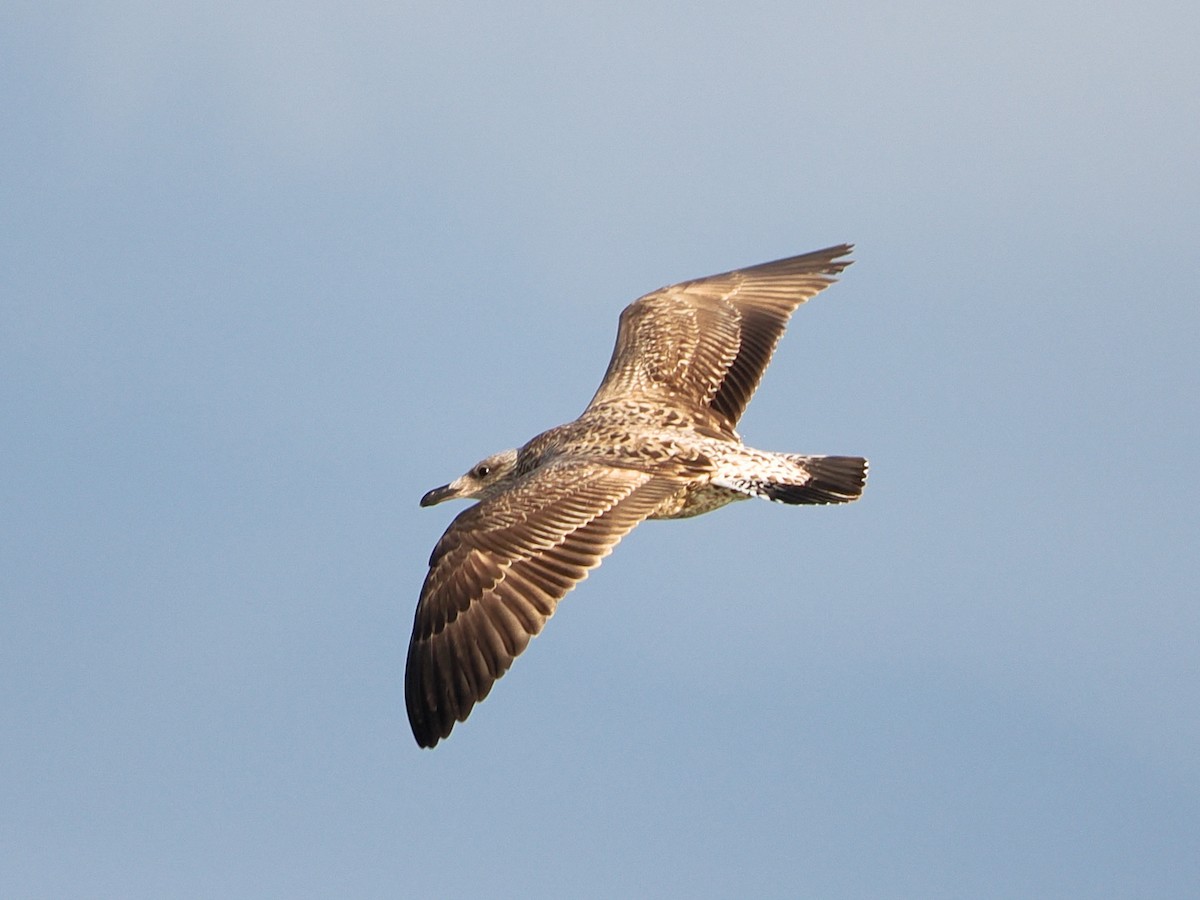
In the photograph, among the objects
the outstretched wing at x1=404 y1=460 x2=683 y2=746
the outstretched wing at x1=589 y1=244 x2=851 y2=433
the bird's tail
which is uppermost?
the outstretched wing at x1=589 y1=244 x2=851 y2=433

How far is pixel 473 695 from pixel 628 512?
1606 millimetres

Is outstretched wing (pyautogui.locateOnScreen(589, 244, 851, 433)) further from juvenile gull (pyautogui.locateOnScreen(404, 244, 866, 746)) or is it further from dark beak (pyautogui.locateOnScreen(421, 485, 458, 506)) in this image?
dark beak (pyautogui.locateOnScreen(421, 485, 458, 506))

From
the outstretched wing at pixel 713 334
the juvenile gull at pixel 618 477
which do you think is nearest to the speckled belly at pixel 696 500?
the juvenile gull at pixel 618 477

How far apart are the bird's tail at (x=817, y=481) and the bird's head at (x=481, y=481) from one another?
1969 mm

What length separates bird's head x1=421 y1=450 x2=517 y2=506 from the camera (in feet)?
43.0

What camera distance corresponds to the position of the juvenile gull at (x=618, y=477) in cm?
1046

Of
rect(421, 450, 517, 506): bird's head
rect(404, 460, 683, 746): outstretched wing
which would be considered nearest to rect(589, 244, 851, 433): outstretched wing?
rect(421, 450, 517, 506): bird's head

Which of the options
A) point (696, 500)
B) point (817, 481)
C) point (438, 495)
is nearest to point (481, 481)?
point (438, 495)

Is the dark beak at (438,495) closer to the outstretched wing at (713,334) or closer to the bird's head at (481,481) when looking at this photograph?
the bird's head at (481,481)

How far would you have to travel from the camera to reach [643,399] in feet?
44.4

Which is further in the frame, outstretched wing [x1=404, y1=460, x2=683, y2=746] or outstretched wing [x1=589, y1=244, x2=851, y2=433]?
outstretched wing [x1=589, y1=244, x2=851, y2=433]

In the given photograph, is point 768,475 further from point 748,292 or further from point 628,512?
point 748,292

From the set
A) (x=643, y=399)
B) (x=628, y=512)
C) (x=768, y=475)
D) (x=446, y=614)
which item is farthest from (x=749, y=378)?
(x=446, y=614)

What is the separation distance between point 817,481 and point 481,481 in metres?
2.51
